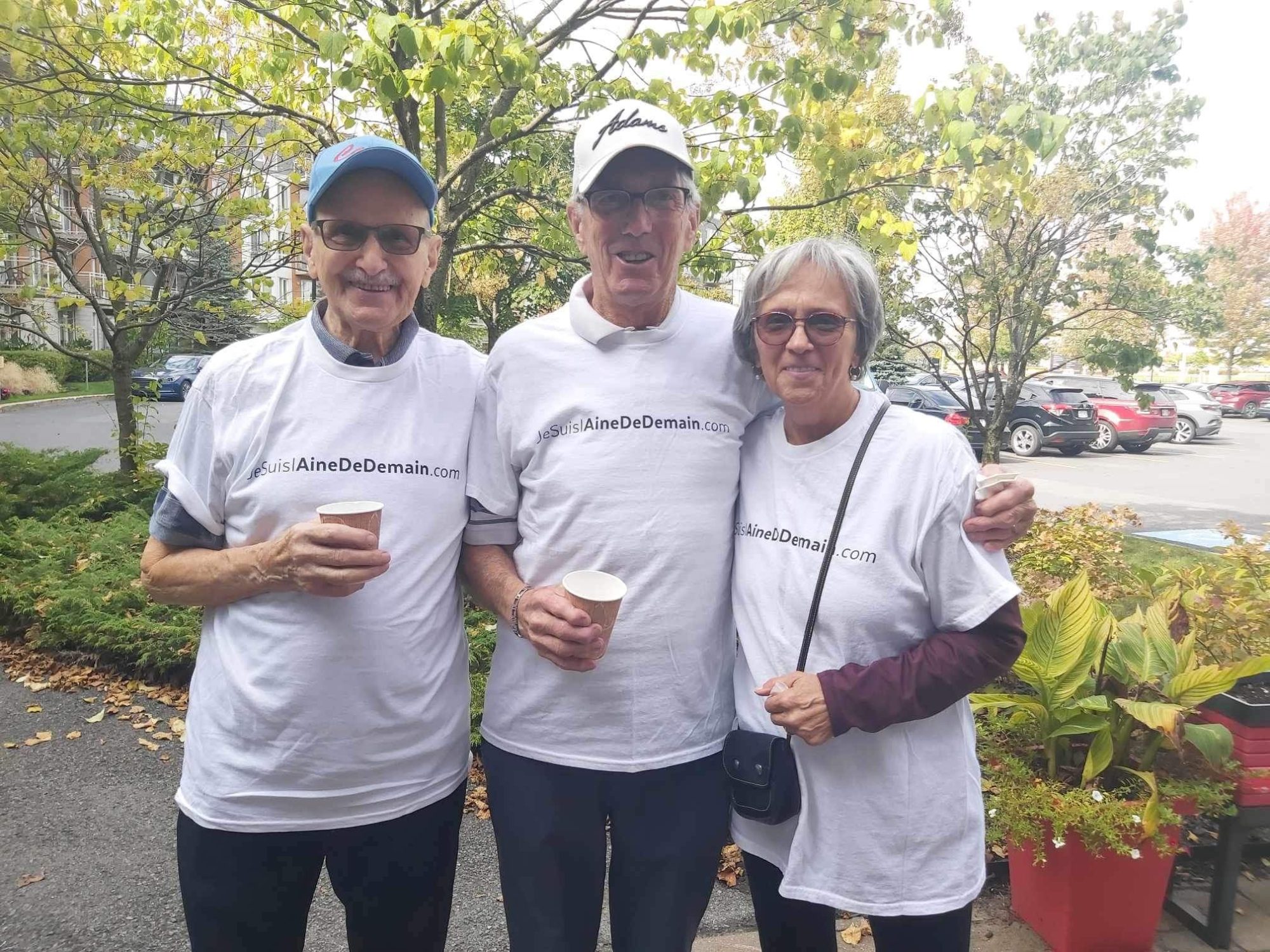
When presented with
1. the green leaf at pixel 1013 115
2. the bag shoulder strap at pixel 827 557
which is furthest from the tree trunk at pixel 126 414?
the bag shoulder strap at pixel 827 557

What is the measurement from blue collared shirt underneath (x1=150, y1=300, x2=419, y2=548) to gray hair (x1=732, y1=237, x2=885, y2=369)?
84 cm

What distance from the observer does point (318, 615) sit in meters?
1.85

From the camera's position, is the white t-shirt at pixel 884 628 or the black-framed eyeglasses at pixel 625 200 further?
the black-framed eyeglasses at pixel 625 200

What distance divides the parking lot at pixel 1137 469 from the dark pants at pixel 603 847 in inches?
416

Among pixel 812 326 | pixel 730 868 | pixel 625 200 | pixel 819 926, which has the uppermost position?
pixel 625 200

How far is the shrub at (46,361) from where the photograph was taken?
1150 inches

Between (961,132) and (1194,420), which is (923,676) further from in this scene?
(1194,420)

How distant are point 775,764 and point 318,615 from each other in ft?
3.48

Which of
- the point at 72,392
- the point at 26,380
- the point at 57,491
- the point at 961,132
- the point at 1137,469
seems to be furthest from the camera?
the point at 72,392

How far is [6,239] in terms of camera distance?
8438 millimetres

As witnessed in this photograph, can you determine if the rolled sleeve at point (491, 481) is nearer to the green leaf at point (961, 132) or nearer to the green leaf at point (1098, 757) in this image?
the green leaf at point (1098, 757)

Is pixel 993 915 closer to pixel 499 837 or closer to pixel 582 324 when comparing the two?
pixel 499 837

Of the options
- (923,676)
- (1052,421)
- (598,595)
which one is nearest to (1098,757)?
(923,676)

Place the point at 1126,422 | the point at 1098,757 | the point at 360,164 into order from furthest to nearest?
the point at 1126,422 < the point at 1098,757 < the point at 360,164
